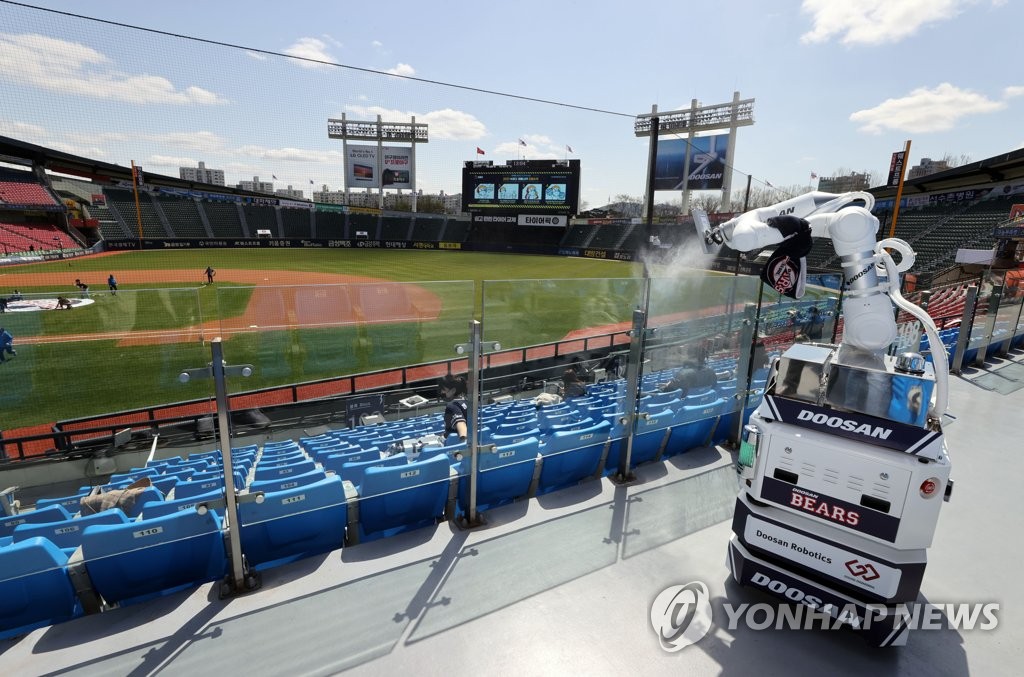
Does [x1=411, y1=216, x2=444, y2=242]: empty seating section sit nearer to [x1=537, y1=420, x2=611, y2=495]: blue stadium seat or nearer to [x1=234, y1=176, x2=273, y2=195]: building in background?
[x1=234, y1=176, x2=273, y2=195]: building in background

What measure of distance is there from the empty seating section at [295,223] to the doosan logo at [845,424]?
5206 centimetres

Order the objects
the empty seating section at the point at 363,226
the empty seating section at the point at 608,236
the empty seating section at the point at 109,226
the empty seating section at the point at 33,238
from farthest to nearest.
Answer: the empty seating section at the point at 363,226, the empty seating section at the point at 608,236, the empty seating section at the point at 109,226, the empty seating section at the point at 33,238

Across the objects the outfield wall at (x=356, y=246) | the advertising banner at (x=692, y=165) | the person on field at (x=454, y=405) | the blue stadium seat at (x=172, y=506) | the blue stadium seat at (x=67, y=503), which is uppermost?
the advertising banner at (x=692, y=165)

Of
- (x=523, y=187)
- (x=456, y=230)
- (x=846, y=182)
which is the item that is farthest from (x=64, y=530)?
(x=456, y=230)

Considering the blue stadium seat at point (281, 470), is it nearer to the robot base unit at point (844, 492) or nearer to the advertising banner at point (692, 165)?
the robot base unit at point (844, 492)

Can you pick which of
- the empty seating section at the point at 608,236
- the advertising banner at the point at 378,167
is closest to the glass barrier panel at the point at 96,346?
the advertising banner at the point at 378,167

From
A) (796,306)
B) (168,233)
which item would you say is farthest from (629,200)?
(796,306)

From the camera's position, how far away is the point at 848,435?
10.4ft

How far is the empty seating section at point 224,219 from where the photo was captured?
145 ft

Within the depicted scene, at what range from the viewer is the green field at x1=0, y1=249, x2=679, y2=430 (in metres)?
4.03

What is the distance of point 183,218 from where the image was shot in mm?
42188

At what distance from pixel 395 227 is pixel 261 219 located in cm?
1324

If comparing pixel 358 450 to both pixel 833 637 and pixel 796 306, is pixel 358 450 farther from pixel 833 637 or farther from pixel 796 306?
pixel 796 306

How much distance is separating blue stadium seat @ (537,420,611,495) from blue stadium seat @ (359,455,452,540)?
1.12 metres
